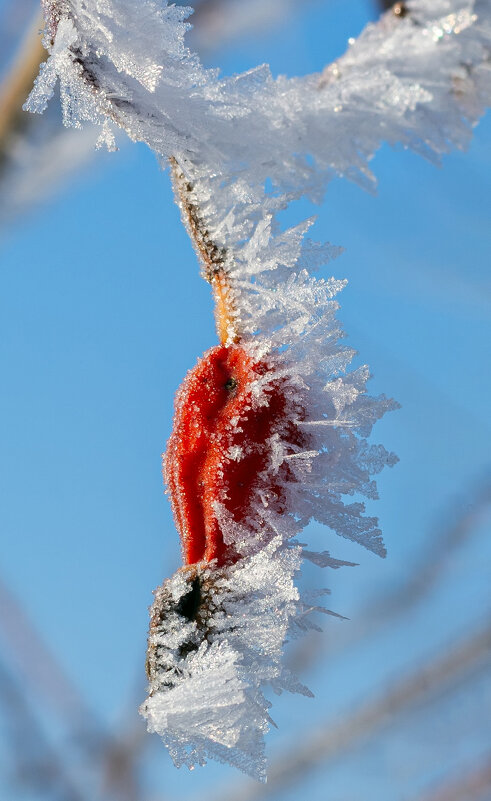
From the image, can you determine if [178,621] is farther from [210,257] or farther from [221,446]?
[210,257]

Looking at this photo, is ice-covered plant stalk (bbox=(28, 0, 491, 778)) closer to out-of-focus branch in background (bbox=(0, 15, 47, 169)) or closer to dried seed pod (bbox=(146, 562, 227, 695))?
dried seed pod (bbox=(146, 562, 227, 695))

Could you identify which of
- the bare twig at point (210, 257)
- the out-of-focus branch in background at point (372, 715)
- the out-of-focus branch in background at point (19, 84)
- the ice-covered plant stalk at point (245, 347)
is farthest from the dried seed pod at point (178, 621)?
the out-of-focus branch in background at point (372, 715)

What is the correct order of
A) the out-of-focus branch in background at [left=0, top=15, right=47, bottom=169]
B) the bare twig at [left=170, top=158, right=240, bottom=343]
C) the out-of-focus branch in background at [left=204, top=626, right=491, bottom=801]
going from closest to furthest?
the bare twig at [left=170, top=158, right=240, bottom=343]
the out-of-focus branch in background at [left=0, top=15, right=47, bottom=169]
the out-of-focus branch in background at [left=204, top=626, right=491, bottom=801]

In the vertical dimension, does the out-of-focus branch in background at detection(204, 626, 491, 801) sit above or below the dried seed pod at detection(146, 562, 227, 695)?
below

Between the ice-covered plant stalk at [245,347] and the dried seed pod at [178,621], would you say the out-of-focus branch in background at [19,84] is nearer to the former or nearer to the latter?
the ice-covered plant stalk at [245,347]

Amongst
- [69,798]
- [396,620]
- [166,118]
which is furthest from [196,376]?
[396,620]

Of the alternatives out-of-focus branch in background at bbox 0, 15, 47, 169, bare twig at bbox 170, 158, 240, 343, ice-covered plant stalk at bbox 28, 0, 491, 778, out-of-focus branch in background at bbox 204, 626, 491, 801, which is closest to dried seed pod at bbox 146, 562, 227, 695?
ice-covered plant stalk at bbox 28, 0, 491, 778

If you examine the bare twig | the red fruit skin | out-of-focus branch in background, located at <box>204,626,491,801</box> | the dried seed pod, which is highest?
the bare twig

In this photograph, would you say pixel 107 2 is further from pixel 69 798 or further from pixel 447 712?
pixel 447 712
